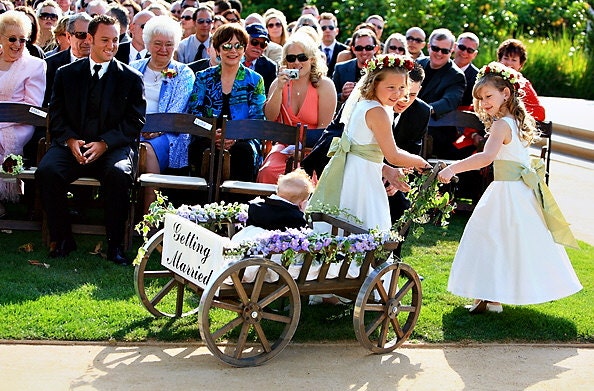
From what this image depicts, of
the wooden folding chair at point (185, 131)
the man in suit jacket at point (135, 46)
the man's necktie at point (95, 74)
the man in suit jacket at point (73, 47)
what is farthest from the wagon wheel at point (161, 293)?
the man in suit jacket at point (135, 46)

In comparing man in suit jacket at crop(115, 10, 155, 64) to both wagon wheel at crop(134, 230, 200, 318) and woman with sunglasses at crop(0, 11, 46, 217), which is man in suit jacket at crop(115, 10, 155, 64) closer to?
woman with sunglasses at crop(0, 11, 46, 217)

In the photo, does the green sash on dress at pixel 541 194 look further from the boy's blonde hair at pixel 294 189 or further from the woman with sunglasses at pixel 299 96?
the woman with sunglasses at pixel 299 96

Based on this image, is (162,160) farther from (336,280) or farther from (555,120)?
(555,120)

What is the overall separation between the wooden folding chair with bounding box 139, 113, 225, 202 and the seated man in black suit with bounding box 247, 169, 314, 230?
7.35ft

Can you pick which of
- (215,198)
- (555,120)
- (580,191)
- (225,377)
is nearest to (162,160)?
(215,198)

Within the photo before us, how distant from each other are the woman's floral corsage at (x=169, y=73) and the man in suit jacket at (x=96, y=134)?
2.62 ft

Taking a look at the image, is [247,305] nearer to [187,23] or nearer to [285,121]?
[285,121]

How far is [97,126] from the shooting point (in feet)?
28.3

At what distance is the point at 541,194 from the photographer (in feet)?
23.7

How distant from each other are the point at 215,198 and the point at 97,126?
1.21 metres

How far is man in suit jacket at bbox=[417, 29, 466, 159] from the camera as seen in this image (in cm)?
1080

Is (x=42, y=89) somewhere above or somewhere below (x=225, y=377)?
above

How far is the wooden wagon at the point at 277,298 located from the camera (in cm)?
585

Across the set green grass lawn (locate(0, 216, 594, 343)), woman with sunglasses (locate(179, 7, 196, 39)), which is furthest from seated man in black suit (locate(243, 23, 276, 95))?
green grass lawn (locate(0, 216, 594, 343))
